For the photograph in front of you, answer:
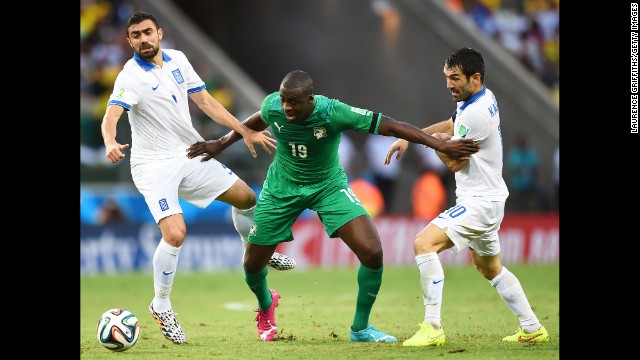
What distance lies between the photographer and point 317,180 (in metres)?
8.66

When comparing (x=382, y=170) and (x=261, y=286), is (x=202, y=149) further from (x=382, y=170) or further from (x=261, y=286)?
(x=382, y=170)

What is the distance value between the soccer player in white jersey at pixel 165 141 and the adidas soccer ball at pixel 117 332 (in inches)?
16.3

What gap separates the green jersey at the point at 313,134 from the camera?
822cm

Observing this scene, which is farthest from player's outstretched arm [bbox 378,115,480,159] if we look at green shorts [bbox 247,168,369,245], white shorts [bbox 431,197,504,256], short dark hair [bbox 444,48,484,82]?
green shorts [bbox 247,168,369,245]

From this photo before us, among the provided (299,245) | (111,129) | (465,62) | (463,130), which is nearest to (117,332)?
(111,129)

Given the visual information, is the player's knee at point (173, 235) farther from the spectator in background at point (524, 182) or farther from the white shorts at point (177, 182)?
the spectator in background at point (524, 182)

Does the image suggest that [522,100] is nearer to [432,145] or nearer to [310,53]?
[310,53]

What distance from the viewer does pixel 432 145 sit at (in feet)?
26.3

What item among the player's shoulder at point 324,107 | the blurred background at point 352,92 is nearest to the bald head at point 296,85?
the player's shoulder at point 324,107

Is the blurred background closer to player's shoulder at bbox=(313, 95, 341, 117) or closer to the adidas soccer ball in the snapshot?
the adidas soccer ball

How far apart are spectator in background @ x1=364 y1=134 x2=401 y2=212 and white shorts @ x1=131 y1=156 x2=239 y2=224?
11149mm

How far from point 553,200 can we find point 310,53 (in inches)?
264
